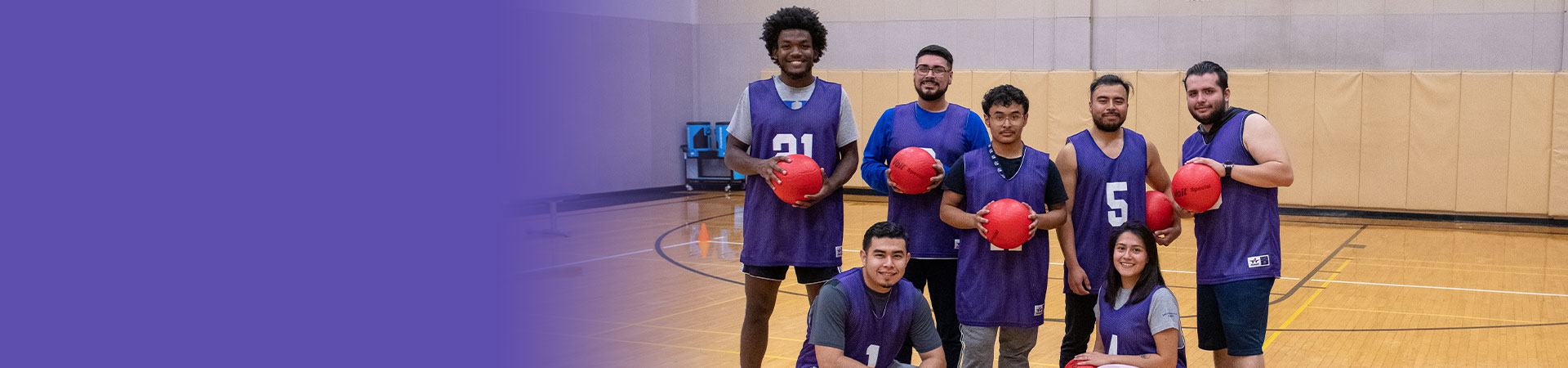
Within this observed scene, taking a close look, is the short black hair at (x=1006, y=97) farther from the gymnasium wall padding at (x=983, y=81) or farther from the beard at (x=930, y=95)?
the gymnasium wall padding at (x=983, y=81)

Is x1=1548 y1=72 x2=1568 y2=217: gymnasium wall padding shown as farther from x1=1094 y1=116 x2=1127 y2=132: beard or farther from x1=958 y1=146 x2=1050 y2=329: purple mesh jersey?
x1=958 y1=146 x2=1050 y2=329: purple mesh jersey

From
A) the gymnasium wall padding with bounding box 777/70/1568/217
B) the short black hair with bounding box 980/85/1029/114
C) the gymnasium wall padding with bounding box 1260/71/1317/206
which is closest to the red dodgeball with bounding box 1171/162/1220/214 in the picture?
the short black hair with bounding box 980/85/1029/114

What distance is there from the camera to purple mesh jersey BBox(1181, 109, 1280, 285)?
3645 millimetres

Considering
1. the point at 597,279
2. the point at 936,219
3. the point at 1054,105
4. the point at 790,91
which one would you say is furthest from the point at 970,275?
the point at 1054,105

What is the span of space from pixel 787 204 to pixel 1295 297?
4801mm

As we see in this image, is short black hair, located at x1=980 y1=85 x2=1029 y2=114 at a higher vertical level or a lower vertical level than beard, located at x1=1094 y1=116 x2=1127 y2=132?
higher

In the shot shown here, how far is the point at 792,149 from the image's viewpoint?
3.92 metres

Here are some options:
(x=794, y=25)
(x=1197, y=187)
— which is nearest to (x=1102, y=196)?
(x=1197, y=187)

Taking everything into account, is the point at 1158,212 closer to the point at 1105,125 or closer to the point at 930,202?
the point at 1105,125

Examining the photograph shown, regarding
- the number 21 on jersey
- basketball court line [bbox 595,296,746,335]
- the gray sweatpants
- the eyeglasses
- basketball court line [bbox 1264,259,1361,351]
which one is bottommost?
basketball court line [bbox 1264,259,1361,351]

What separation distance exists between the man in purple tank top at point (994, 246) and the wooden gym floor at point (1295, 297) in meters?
1.39

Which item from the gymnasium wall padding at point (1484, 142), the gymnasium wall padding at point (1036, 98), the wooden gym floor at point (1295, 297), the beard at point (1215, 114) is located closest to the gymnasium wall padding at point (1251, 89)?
the wooden gym floor at point (1295, 297)

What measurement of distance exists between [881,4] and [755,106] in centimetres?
1220

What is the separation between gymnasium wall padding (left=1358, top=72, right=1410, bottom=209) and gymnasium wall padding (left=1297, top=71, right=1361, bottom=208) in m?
0.07
